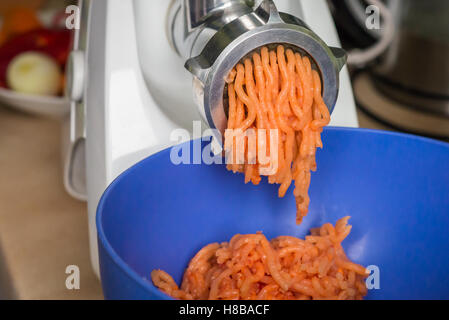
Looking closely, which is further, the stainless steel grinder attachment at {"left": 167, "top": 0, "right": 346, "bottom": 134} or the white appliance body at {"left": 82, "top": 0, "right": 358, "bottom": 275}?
the white appliance body at {"left": 82, "top": 0, "right": 358, "bottom": 275}

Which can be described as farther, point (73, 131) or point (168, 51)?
point (73, 131)

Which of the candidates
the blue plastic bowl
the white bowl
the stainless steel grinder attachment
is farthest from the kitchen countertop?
the stainless steel grinder attachment

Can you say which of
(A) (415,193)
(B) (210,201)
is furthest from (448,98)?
(B) (210,201)

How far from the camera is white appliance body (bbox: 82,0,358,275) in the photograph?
67cm

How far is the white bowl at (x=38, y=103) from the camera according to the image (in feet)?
3.30

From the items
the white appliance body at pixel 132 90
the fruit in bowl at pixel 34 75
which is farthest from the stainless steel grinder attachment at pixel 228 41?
the fruit in bowl at pixel 34 75

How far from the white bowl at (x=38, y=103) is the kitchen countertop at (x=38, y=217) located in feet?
0.28

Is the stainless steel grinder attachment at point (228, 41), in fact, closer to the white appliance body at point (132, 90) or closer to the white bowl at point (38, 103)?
the white appliance body at point (132, 90)

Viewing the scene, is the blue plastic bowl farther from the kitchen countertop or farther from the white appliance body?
the kitchen countertop

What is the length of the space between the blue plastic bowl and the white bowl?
1.40ft

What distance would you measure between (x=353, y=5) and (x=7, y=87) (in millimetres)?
771

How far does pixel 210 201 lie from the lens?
2.22ft

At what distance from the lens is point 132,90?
68 centimetres
